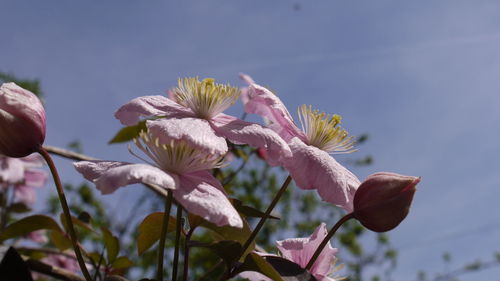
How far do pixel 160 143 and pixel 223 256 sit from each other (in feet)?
0.53

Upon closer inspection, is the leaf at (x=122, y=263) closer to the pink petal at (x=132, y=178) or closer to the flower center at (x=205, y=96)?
the flower center at (x=205, y=96)

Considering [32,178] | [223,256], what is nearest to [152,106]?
[223,256]

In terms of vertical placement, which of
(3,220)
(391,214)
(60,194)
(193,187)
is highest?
(391,214)

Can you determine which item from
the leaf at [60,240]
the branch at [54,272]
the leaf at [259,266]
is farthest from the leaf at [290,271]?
the leaf at [60,240]

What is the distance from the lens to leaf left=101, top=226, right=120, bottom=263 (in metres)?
1.06

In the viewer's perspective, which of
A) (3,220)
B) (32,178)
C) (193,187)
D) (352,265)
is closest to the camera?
(193,187)

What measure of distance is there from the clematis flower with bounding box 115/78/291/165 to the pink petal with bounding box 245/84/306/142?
0.04 metres

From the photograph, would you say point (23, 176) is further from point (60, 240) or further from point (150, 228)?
point (150, 228)

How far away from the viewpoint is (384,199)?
0.68m

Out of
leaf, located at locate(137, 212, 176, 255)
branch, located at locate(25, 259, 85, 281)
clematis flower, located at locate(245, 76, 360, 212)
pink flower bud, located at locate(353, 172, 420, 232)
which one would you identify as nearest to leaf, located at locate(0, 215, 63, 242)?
branch, located at locate(25, 259, 85, 281)

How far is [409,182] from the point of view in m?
0.69

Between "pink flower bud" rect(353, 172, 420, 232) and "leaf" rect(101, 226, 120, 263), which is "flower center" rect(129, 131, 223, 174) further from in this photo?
"leaf" rect(101, 226, 120, 263)

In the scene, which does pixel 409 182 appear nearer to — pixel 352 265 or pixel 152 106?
pixel 152 106

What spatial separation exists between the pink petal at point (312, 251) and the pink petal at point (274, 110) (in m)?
0.15
